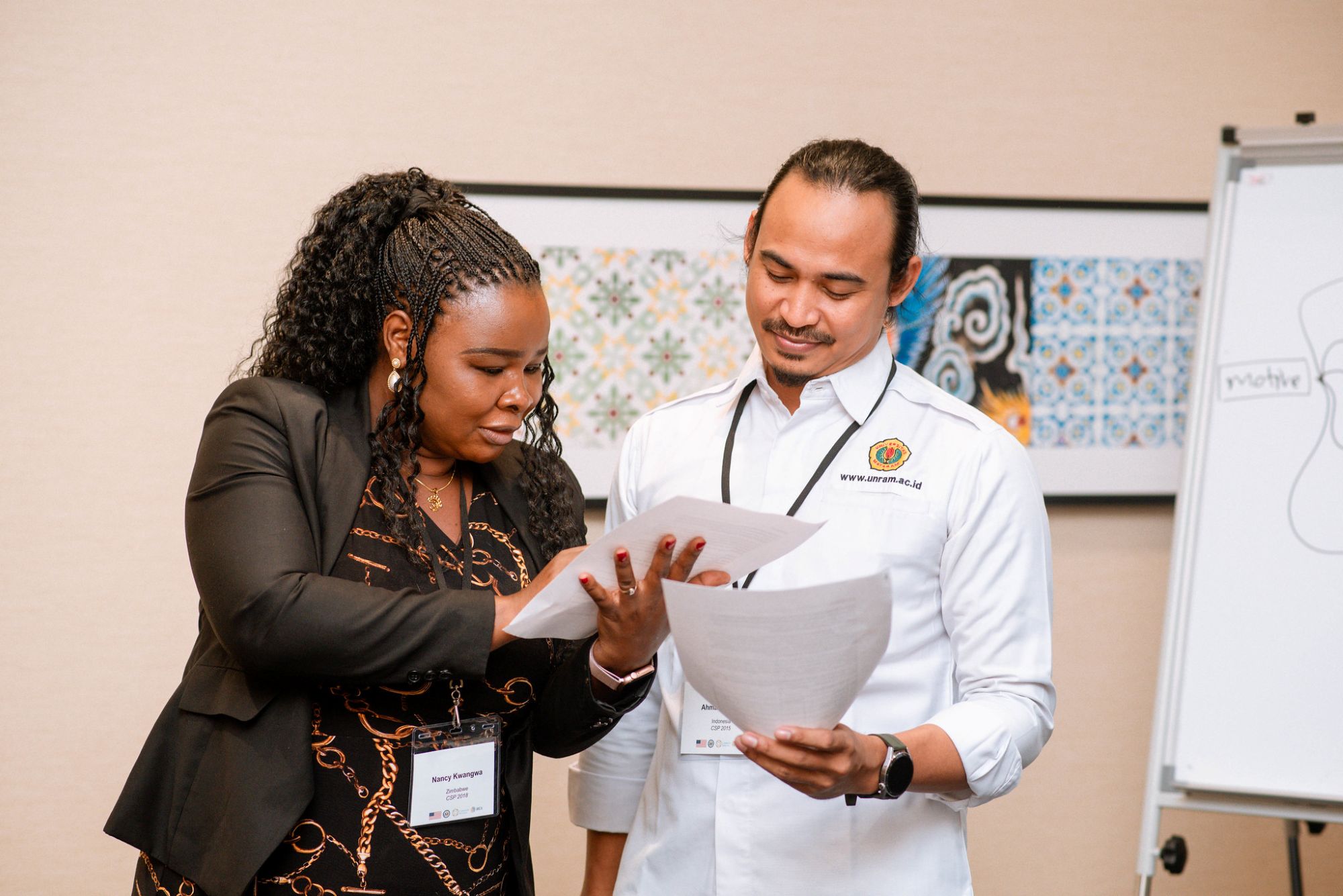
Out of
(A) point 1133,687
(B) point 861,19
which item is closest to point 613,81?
(B) point 861,19

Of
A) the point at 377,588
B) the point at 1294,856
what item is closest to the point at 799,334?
the point at 377,588

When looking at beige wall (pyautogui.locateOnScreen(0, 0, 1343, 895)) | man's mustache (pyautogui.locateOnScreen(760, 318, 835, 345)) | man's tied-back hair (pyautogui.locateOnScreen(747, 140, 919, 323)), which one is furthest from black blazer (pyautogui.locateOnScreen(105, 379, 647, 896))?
beige wall (pyautogui.locateOnScreen(0, 0, 1343, 895))

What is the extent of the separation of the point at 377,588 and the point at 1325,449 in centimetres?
172

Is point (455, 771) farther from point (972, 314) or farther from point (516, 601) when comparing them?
point (972, 314)

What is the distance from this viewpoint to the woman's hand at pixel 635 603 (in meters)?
1.29

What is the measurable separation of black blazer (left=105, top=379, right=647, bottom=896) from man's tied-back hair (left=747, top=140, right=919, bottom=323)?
726 millimetres

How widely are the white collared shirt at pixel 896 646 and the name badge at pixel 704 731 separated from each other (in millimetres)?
17

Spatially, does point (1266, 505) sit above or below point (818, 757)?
above

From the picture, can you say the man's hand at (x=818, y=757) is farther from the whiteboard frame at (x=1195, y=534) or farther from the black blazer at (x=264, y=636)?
the whiteboard frame at (x=1195, y=534)

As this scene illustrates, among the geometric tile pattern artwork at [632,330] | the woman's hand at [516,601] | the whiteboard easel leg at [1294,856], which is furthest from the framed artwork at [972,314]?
the woman's hand at [516,601]

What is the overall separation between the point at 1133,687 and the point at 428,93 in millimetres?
2361

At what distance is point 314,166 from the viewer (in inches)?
104

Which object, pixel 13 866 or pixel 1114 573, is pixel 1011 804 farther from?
pixel 13 866

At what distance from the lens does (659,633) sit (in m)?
1.45
